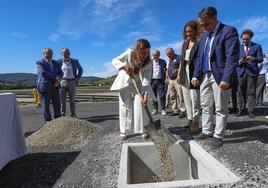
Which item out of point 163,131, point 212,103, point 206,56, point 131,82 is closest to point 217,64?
point 206,56

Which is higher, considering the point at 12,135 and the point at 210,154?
the point at 12,135

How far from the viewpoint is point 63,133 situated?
621 centimetres

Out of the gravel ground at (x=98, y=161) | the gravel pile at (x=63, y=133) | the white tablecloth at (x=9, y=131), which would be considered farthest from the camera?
the gravel pile at (x=63, y=133)

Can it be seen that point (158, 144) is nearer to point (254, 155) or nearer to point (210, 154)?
point (210, 154)

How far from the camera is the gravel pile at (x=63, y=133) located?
6.01m

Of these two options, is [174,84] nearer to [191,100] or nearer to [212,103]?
[191,100]

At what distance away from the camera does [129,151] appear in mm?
4648

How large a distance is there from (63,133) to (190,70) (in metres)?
2.92

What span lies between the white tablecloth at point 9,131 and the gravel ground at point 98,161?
275mm

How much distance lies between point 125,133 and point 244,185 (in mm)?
2650

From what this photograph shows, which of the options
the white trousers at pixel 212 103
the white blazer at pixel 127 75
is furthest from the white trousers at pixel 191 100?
the white blazer at pixel 127 75

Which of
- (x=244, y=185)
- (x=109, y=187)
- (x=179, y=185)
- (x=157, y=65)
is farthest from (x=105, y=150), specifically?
(x=157, y=65)

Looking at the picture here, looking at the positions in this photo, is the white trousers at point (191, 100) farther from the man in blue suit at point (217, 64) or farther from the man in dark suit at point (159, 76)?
the man in dark suit at point (159, 76)

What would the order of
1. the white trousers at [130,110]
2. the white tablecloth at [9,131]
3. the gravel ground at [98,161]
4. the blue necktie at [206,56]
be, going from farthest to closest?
the white trousers at [130,110], the blue necktie at [206,56], the white tablecloth at [9,131], the gravel ground at [98,161]
